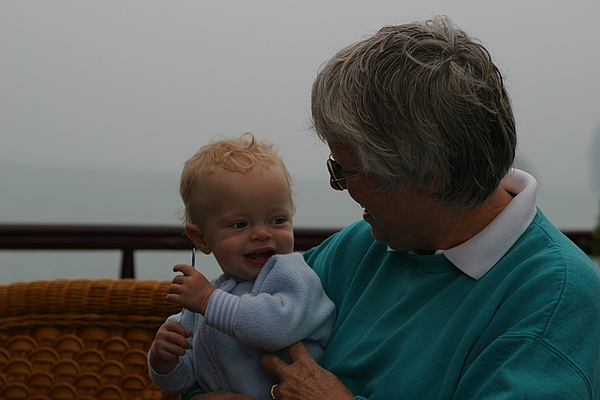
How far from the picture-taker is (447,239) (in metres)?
1.52

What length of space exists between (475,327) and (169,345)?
69cm

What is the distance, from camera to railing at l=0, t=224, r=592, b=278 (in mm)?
2957

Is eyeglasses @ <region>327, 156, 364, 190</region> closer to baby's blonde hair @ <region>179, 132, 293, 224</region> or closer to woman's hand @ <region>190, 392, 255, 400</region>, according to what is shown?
baby's blonde hair @ <region>179, 132, 293, 224</region>

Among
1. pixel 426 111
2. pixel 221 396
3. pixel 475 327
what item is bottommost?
pixel 221 396

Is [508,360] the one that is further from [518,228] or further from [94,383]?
[94,383]

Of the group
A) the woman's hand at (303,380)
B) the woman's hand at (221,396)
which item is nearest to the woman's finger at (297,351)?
the woman's hand at (303,380)

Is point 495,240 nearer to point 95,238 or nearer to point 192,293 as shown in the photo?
point 192,293

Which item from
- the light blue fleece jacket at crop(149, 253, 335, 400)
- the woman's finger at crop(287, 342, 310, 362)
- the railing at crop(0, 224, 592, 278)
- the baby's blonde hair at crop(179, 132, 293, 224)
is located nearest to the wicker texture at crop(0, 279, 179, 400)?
the light blue fleece jacket at crop(149, 253, 335, 400)

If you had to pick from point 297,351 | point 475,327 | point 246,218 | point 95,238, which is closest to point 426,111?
point 475,327

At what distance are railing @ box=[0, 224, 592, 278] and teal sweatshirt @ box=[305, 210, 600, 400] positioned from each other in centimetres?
150

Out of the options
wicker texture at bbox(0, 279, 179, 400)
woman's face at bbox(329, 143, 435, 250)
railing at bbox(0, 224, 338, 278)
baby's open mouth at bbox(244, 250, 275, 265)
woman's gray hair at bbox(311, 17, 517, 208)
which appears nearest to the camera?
woman's gray hair at bbox(311, 17, 517, 208)

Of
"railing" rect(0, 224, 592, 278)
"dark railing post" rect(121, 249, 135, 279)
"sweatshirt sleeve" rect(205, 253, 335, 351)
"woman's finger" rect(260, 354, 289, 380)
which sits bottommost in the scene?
"dark railing post" rect(121, 249, 135, 279)

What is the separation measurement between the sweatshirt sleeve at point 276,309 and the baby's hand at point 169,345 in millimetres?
107

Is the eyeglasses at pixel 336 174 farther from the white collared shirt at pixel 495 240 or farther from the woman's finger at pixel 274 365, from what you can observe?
the woman's finger at pixel 274 365
